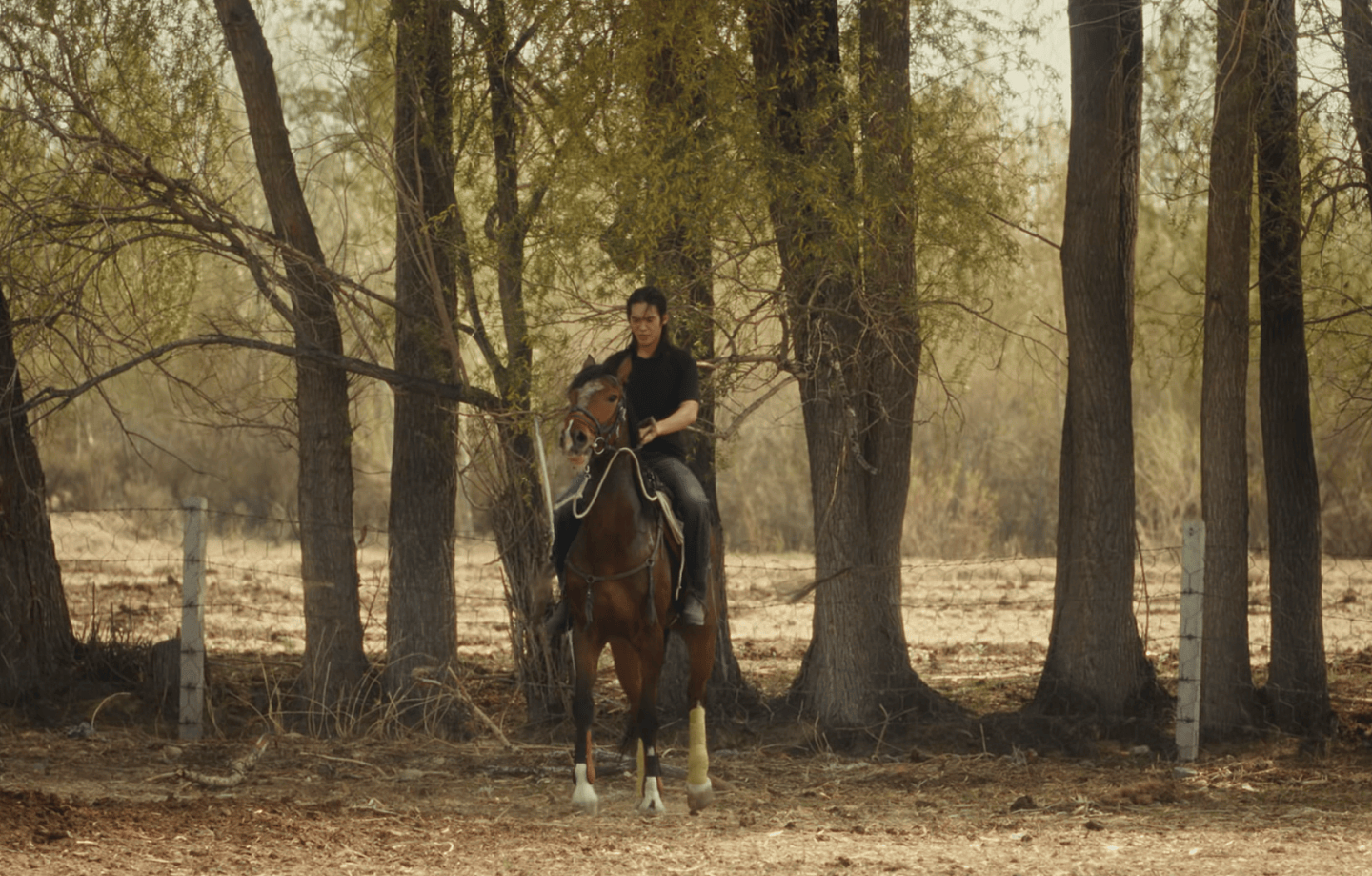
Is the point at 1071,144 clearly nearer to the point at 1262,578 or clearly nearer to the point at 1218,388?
the point at 1218,388

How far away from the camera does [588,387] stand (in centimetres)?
726

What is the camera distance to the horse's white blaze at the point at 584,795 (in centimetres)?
794

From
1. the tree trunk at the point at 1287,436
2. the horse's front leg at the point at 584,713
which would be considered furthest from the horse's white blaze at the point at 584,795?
the tree trunk at the point at 1287,436

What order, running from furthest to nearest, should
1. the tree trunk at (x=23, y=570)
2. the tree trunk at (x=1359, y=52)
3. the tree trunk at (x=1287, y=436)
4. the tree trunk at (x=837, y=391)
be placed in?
1. the tree trunk at (x=23, y=570)
2. the tree trunk at (x=1287, y=436)
3. the tree trunk at (x=837, y=391)
4. the tree trunk at (x=1359, y=52)

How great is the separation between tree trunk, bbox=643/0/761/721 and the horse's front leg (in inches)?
68.9

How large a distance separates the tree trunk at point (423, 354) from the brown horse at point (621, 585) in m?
3.47

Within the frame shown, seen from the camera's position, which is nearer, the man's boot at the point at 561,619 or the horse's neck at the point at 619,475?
the horse's neck at the point at 619,475

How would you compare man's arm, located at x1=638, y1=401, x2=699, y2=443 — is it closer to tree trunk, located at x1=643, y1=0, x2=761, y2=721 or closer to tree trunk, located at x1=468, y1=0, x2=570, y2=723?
tree trunk, located at x1=643, y1=0, x2=761, y2=721

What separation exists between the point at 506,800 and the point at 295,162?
5947 millimetres

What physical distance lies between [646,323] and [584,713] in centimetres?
216

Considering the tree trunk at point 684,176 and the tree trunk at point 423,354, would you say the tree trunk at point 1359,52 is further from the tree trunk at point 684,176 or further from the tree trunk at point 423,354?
the tree trunk at point 423,354

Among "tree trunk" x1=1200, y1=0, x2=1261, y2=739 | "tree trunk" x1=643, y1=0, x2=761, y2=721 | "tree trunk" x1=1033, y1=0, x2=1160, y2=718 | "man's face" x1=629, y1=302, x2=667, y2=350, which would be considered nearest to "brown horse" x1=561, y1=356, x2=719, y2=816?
"man's face" x1=629, y1=302, x2=667, y2=350

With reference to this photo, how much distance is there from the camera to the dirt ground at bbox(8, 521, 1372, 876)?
674 centimetres

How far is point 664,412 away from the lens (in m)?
8.18
